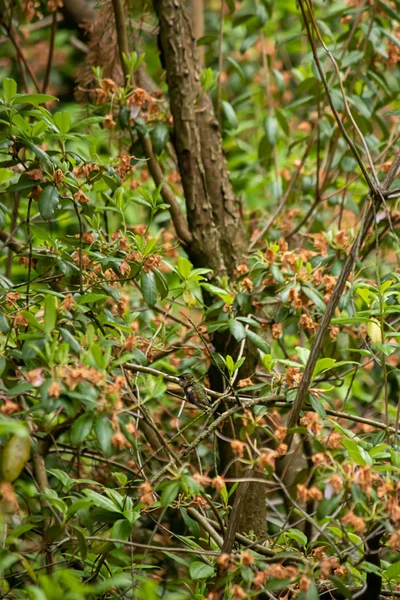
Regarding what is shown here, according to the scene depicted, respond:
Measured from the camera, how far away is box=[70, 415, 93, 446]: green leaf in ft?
3.09

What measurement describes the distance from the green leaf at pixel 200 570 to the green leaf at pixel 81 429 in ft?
1.04

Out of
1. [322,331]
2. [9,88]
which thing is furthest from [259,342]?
[9,88]

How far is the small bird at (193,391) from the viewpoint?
49.7 inches

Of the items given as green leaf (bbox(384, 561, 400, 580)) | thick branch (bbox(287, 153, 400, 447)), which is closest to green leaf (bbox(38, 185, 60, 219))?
thick branch (bbox(287, 153, 400, 447))

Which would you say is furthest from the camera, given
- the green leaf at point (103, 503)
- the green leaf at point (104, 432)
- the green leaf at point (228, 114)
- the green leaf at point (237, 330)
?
the green leaf at point (228, 114)

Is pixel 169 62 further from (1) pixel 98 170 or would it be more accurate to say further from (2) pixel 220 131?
(1) pixel 98 170

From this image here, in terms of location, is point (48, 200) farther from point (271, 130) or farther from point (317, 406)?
point (271, 130)

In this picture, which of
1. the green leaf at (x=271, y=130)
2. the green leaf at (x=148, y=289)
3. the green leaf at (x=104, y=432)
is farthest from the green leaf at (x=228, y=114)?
the green leaf at (x=104, y=432)

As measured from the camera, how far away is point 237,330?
1353 mm

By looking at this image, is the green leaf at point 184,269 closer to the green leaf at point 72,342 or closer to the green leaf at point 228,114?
the green leaf at point 72,342

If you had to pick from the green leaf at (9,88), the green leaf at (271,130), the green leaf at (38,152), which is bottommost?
the green leaf at (271,130)

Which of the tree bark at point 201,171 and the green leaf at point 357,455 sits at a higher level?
the tree bark at point 201,171

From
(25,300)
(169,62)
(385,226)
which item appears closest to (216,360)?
(25,300)

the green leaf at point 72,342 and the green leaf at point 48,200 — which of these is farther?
the green leaf at point 48,200
